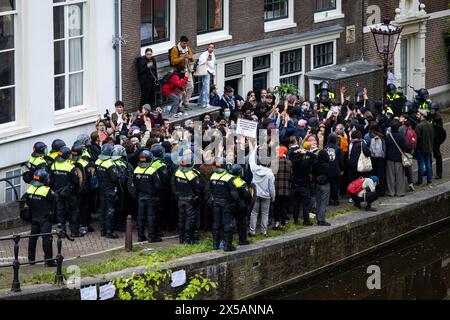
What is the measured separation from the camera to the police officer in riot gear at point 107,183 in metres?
26.5

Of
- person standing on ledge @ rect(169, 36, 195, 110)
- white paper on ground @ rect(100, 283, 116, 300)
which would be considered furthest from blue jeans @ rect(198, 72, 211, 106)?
white paper on ground @ rect(100, 283, 116, 300)

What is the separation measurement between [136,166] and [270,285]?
→ 3.46m

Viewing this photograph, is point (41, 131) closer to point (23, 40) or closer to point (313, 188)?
point (23, 40)

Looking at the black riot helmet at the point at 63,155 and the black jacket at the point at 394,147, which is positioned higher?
the black riot helmet at the point at 63,155

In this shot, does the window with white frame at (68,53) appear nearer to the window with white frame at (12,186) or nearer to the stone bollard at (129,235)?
the window with white frame at (12,186)

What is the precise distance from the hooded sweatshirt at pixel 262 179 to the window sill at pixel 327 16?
12.5 m

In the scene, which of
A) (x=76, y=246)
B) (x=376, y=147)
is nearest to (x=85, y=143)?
(x=76, y=246)

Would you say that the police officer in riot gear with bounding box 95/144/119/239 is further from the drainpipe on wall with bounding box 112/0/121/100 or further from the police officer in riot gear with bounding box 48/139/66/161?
the drainpipe on wall with bounding box 112/0/121/100

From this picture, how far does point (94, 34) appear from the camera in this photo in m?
30.6

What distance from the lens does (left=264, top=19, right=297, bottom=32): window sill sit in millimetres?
37062

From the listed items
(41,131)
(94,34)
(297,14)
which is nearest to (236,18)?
(297,14)


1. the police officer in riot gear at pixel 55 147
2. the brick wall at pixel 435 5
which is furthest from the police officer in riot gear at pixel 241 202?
the brick wall at pixel 435 5

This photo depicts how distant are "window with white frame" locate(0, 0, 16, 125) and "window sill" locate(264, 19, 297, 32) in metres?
9.89

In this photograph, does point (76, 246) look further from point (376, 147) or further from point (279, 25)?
point (279, 25)
